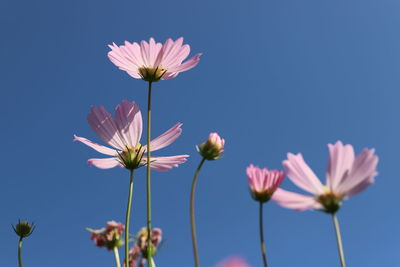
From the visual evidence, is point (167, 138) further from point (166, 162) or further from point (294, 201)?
point (294, 201)

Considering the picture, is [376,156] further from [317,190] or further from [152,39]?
[152,39]

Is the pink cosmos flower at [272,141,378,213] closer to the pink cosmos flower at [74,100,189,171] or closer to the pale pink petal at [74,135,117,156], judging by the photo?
the pink cosmos flower at [74,100,189,171]

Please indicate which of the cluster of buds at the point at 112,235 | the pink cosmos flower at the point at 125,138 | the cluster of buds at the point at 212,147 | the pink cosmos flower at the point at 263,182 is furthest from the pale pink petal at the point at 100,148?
the cluster of buds at the point at 112,235

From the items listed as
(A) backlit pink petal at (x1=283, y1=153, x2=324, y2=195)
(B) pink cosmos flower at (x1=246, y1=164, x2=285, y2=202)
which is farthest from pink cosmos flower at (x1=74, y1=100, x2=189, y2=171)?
(A) backlit pink petal at (x1=283, y1=153, x2=324, y2=195)

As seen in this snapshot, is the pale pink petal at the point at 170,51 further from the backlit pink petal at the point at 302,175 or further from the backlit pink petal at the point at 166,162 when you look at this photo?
the backlit pink petal at the point at 302,175

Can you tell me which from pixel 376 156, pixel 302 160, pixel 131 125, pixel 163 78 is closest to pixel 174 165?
pixel 131 125

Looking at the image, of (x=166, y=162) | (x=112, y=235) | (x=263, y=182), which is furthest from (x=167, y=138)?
(x=112, y=235)
